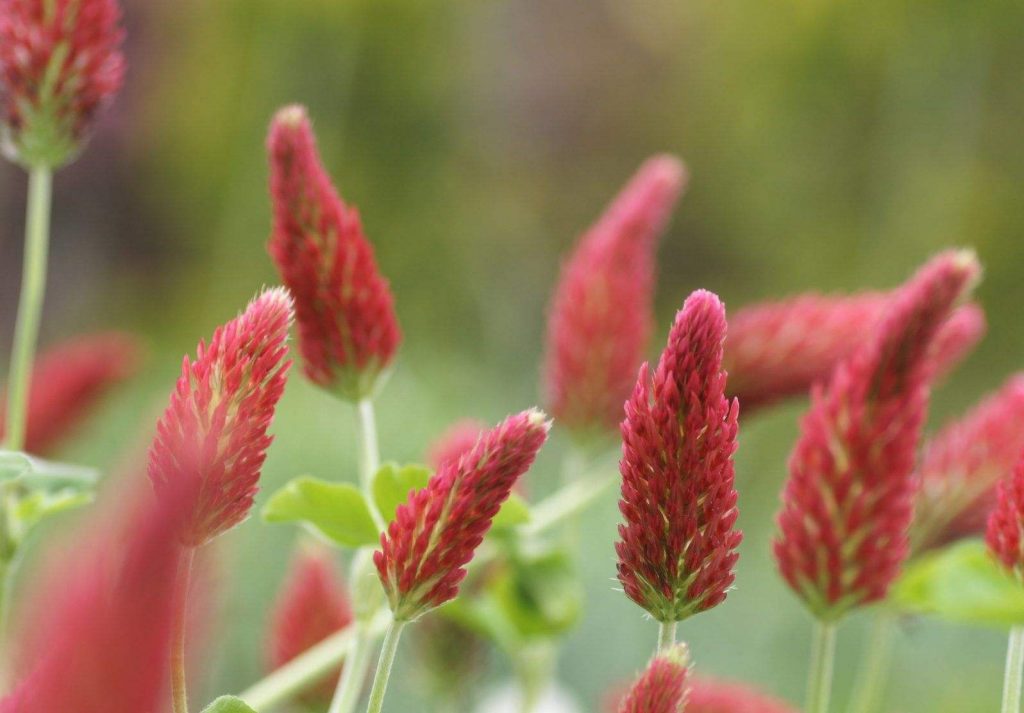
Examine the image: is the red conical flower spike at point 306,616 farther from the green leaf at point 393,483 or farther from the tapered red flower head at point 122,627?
the tapered red flower head at point 122,627

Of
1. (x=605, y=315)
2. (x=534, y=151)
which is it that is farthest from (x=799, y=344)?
(x=534, y=151)

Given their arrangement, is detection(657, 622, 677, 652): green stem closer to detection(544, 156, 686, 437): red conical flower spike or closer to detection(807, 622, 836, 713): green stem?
detection(807, 622, 836, 713): green stem

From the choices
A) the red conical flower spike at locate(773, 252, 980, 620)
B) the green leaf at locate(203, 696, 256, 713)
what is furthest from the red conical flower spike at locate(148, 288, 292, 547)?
the red conical flower spike at locate(773, 252, 980, 620)

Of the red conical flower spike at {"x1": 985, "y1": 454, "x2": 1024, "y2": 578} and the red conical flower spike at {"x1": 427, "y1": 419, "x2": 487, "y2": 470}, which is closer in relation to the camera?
the red conical flower spike at {"x1": 985, "y1": 454, "x2": 1024, "y2": 578}

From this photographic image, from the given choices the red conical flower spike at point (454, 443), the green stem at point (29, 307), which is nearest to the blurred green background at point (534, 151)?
the red conical flower spike at point (454, 443)

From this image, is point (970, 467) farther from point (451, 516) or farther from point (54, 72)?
point (54, 72)
